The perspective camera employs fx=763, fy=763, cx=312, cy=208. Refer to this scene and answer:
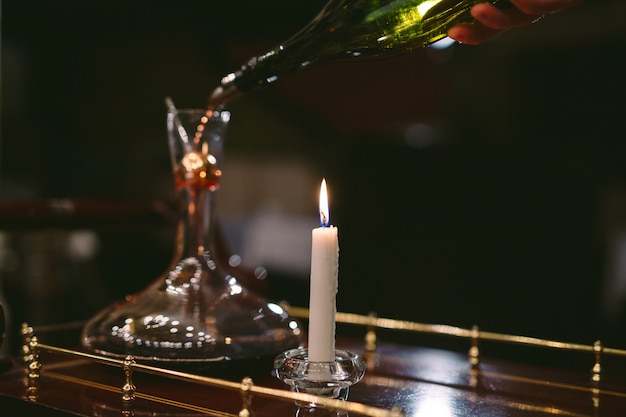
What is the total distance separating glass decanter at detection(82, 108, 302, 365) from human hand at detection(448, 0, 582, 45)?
24 cm

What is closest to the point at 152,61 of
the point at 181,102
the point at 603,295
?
the point at 181,102

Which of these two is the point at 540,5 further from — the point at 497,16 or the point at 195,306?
the point at 195,306

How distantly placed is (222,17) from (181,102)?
42 centimetres

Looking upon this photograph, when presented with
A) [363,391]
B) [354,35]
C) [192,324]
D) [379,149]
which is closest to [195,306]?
[192,324]

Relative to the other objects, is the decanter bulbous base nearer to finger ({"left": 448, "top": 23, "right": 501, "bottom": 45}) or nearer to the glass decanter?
the glass decanter

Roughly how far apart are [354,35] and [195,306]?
0.29 meters

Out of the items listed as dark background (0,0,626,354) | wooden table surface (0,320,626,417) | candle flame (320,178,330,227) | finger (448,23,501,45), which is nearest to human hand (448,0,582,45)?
finger (448,23,501,45)

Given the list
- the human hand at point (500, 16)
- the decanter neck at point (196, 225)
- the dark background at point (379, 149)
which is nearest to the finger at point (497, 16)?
the human hand at point (500, 16)

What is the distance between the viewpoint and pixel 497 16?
62 centimetres

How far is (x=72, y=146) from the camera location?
345 cm

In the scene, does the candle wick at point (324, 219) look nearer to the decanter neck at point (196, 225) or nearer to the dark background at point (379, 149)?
the decanter neck at point (196, 225)

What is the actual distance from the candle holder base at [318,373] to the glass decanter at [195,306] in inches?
4.4

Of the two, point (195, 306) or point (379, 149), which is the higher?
point (379, 149)

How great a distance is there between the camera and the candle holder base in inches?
22.2
